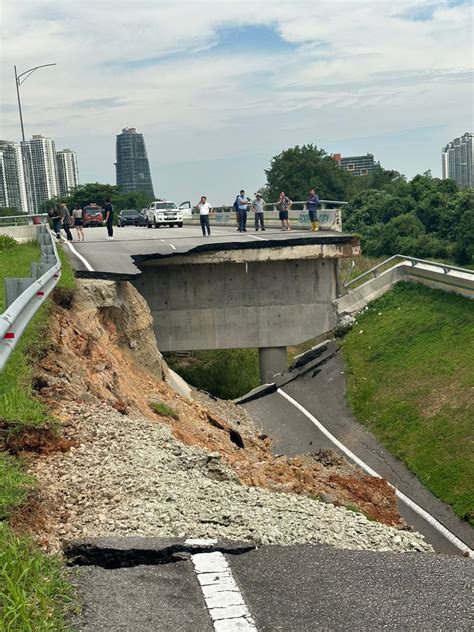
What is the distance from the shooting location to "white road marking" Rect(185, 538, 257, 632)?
4.73 m

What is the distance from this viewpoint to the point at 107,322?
2080 cm

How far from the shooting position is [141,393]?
16.9 metres

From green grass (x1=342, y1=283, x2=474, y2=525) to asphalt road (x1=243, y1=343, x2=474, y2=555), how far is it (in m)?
0.26

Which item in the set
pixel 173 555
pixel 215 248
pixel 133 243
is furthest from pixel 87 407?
pixel 133 243

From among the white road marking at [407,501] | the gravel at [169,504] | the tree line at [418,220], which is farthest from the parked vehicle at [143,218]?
the gravel at [169,504]

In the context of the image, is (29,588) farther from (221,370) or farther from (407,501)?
(221,370)

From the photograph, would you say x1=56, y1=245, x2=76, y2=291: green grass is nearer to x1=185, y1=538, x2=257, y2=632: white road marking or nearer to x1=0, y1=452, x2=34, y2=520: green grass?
x1=0, y1=452, x2=34, y2=520: green grass

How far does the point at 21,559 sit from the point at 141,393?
11.7 meters

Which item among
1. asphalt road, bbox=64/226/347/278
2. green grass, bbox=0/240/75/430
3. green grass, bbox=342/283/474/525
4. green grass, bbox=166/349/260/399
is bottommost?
green grass, bbox=166/349/260/399

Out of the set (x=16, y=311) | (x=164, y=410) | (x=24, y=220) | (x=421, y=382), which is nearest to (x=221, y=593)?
(x=16, y=311)

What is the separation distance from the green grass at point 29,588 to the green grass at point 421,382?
12.5 meters

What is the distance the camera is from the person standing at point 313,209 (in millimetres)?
37562

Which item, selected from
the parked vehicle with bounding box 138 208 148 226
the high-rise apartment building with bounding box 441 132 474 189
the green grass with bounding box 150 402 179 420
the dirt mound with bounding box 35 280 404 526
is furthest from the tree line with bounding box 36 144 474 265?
the high-rise apartment building with bounding box 441 132 474 189

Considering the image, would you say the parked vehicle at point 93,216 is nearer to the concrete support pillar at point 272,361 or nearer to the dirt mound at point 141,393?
the concrete support pillar at point 272,361
